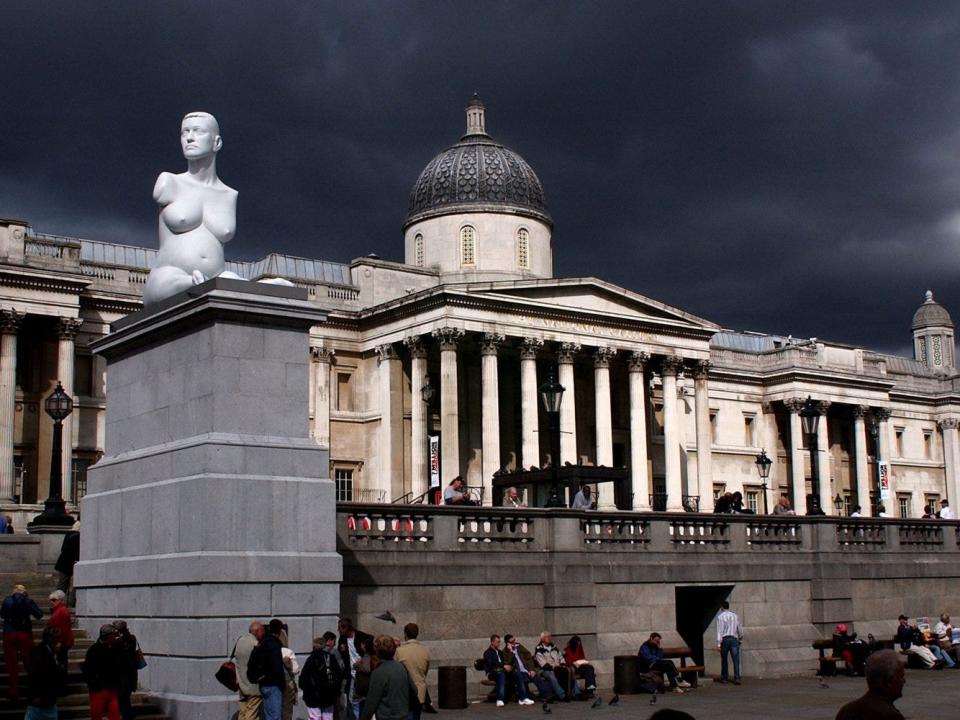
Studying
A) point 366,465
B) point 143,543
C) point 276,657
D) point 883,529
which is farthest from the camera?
point 366,465

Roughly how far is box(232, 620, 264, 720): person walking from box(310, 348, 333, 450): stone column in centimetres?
4236

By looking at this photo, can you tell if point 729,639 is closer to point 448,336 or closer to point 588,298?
point 448,336

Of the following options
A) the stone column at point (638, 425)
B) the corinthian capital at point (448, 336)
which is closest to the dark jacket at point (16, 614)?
the corinthian capital at point (448, 336)

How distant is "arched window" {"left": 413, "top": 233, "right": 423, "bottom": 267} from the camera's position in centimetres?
6512

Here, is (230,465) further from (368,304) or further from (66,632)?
(368,304)

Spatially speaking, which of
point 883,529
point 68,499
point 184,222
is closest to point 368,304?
point 68,499

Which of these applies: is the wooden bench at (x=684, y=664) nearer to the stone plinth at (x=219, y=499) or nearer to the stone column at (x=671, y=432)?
the stone plinth at (x=219, y=499)

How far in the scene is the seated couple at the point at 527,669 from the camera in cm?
2316

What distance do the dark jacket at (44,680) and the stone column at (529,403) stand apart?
41.5 meters

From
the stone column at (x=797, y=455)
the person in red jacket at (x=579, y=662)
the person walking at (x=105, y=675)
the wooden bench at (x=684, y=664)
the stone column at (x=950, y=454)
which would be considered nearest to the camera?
the person walking at (x=105, y=675)

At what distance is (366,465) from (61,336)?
15.2 meters

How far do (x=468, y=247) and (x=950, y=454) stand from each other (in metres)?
40.7

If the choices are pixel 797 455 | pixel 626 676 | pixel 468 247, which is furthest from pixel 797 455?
pixel 626 676

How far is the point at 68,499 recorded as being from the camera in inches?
1951
